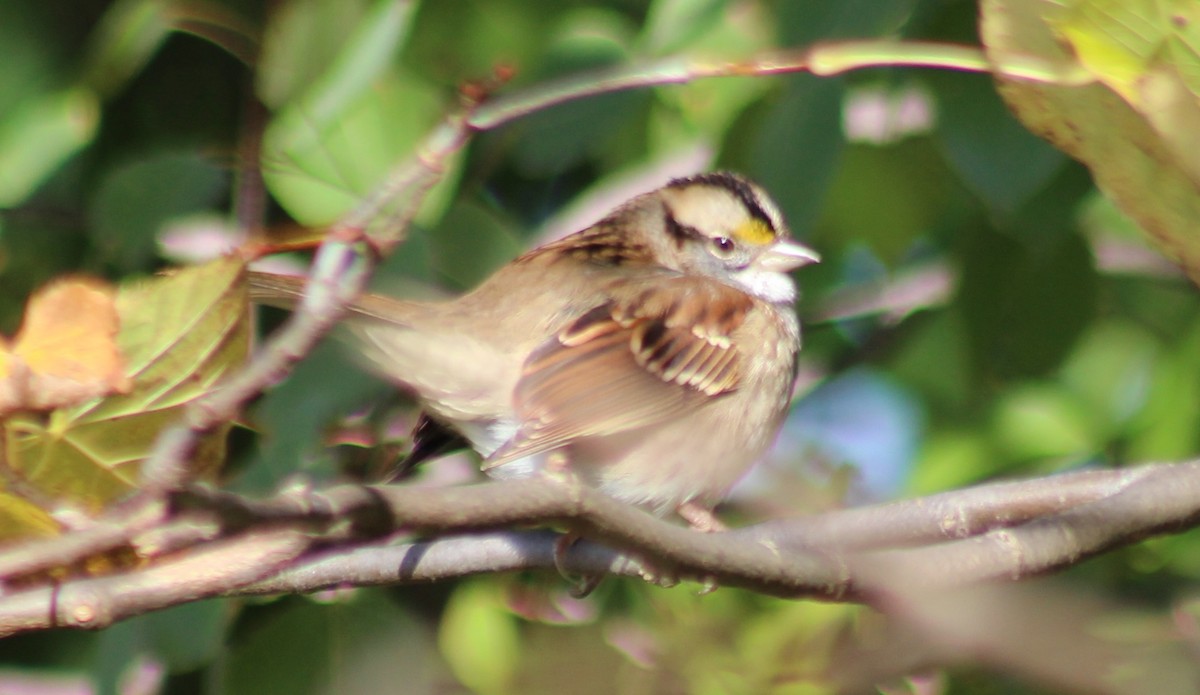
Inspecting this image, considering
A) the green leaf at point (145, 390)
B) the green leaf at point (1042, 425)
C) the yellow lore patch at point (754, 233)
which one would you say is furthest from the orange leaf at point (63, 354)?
the yellow lore patch at point (754, 233)

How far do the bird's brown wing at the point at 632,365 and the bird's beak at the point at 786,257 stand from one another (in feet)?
0.23

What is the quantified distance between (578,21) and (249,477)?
29.7 inches

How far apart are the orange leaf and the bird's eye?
1.59m

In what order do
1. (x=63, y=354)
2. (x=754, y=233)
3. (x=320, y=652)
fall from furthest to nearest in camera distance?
1. (x=754, y=233)
2. (x=320, y=652)
3. (x=63, y=354)

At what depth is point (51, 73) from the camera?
79.4 inches

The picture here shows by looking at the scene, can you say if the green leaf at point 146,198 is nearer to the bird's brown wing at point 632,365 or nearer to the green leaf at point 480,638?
the bird's brown wing at point 632,365

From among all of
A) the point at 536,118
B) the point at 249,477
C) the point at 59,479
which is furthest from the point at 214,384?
the point at 536,118

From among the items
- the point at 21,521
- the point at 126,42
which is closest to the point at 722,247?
the point at 126,42

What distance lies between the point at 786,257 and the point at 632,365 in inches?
12.4

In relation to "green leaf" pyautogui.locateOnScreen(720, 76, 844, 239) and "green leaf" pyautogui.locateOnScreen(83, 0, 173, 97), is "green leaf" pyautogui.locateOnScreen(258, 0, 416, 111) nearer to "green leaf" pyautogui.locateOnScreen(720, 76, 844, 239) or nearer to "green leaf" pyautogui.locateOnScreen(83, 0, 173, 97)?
"green leaf" pyautogui.locateOnScreen(83, 0, 173, 97)

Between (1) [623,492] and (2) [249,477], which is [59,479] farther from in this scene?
(1) [623,492]

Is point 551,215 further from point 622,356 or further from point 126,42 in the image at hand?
point 126,42

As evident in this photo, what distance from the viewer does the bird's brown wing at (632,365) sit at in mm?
1832

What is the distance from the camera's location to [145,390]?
99cm
